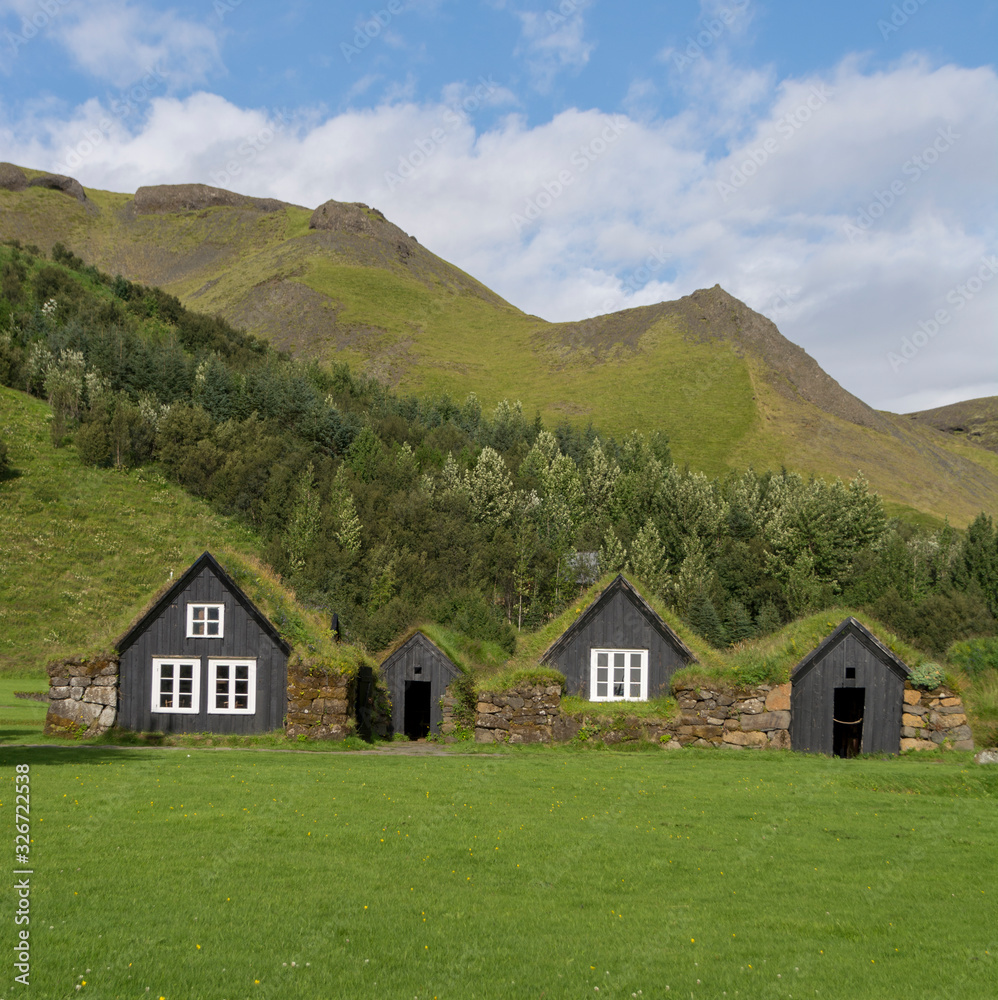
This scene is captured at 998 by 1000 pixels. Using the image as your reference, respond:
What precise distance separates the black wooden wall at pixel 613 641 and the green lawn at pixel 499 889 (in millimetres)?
14056

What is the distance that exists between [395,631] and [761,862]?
186 ft

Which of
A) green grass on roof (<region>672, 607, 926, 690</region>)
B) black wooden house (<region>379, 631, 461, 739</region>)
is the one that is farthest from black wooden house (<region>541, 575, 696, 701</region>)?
black wooden house (<region>379, 631, 461, 739</region>)

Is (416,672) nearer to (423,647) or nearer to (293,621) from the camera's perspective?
(423,647)

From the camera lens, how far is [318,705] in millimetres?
30094

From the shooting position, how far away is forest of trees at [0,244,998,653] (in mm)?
78062

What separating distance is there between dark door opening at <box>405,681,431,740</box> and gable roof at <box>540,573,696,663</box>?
37.4 ft

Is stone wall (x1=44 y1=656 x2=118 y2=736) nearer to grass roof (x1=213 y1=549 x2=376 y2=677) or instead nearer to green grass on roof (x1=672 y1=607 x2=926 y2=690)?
grass roof (x1=213 y1=549 x2=376 y2=677)

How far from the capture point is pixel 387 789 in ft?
59.4

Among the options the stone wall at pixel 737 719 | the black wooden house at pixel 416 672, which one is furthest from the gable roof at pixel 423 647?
the stone wall at pixel 737 719

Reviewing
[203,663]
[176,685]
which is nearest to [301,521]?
[203,663]

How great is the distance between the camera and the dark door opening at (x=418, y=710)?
140 feet

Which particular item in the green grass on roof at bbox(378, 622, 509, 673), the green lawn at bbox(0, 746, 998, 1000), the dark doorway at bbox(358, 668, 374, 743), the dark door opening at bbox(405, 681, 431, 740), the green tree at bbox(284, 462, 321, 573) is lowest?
the dark door opening at bbox(405, 681, 431, 740)

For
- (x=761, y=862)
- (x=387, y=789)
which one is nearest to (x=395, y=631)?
(x=387, y=789)

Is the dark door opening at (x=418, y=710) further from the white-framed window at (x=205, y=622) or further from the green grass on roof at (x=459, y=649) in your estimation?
the white-framed window at (x=205, y=622)
